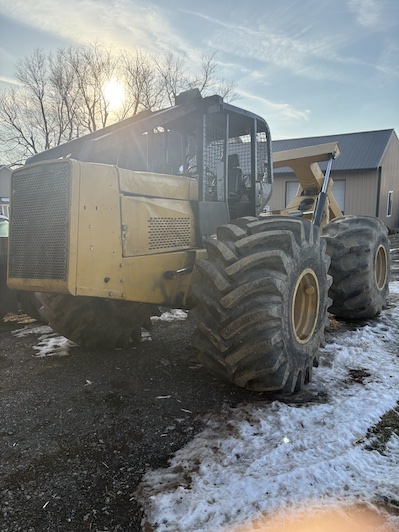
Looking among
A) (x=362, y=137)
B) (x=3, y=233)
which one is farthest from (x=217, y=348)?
(x=362, y=137)

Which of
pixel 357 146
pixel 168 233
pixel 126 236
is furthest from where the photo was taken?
pixel 357 146

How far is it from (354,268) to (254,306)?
2.87 m

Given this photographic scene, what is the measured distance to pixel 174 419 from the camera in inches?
130

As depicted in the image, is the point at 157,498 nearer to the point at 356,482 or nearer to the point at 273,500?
the point at 273,500

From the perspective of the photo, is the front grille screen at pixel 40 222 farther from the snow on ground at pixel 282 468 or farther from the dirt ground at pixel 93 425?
the snow on ground at pixel 282 468

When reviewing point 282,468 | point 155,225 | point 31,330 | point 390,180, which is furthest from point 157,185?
point 390,180

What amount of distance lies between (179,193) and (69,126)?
29.4m

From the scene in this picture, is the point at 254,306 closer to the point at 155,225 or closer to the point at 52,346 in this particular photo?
the point at 155,225

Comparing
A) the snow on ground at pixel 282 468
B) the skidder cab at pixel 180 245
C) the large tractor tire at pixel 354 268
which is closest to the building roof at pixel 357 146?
the large tractor tire at pixel 354 268

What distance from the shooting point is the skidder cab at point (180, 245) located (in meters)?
3.24

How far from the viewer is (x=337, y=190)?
23.8 m

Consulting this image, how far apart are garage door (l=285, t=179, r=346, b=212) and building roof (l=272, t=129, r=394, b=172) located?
0.86 meters

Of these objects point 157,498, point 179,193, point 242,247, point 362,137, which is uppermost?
point 362,137

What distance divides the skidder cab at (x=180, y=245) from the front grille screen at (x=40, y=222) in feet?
0.04
